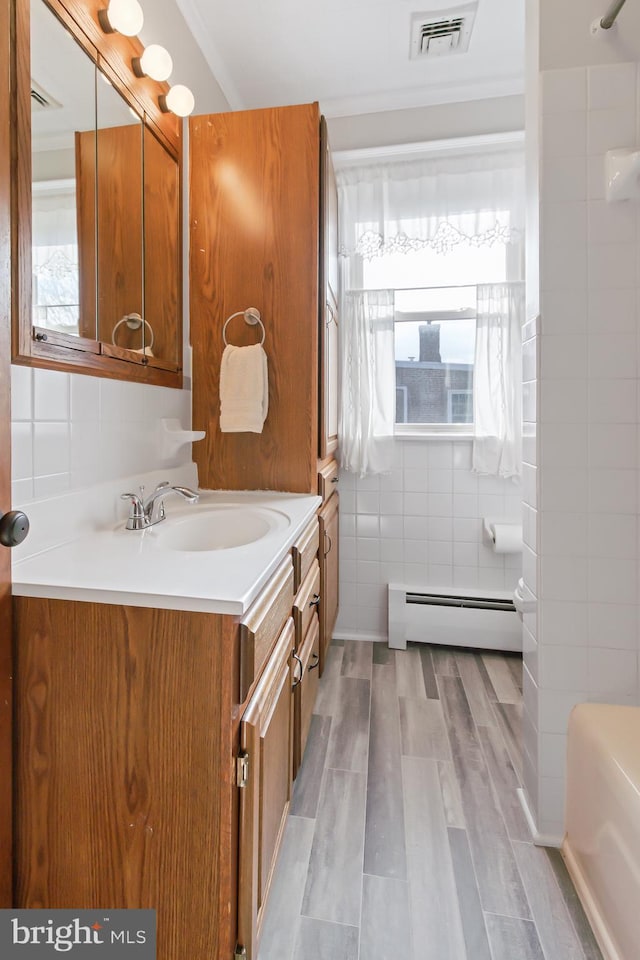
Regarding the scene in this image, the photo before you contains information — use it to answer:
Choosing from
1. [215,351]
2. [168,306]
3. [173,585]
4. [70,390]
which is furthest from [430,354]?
[173,585]

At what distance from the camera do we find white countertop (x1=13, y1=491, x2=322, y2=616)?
768 mm

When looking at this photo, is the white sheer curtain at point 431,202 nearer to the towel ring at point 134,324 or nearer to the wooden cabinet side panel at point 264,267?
the wooden cabinet side panel at point 264,267

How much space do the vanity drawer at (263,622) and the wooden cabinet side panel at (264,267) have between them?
0.76 meters

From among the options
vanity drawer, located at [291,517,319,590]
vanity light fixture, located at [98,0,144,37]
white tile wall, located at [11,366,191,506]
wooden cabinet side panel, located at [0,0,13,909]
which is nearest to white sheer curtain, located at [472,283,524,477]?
vanity drawer, located at [291,517,319,590]

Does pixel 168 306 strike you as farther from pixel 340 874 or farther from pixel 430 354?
pixel 340 874

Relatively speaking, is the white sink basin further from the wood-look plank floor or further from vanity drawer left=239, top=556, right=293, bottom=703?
the wood-look plank floor

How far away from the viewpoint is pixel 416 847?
1.26 meters

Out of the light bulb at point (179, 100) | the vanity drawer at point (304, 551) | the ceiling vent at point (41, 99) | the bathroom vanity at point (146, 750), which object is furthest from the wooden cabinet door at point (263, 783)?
the light bulb at point (179, 100)

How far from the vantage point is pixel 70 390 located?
114 cm

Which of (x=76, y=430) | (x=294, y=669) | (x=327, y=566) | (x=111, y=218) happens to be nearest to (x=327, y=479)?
(x=327, y=566)

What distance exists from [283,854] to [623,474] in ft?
4.40

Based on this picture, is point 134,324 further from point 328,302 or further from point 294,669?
point 294,669

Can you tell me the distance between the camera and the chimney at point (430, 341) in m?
2.44

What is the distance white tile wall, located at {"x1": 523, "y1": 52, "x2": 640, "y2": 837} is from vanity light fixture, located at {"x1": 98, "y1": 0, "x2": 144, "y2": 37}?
108 centimetres
